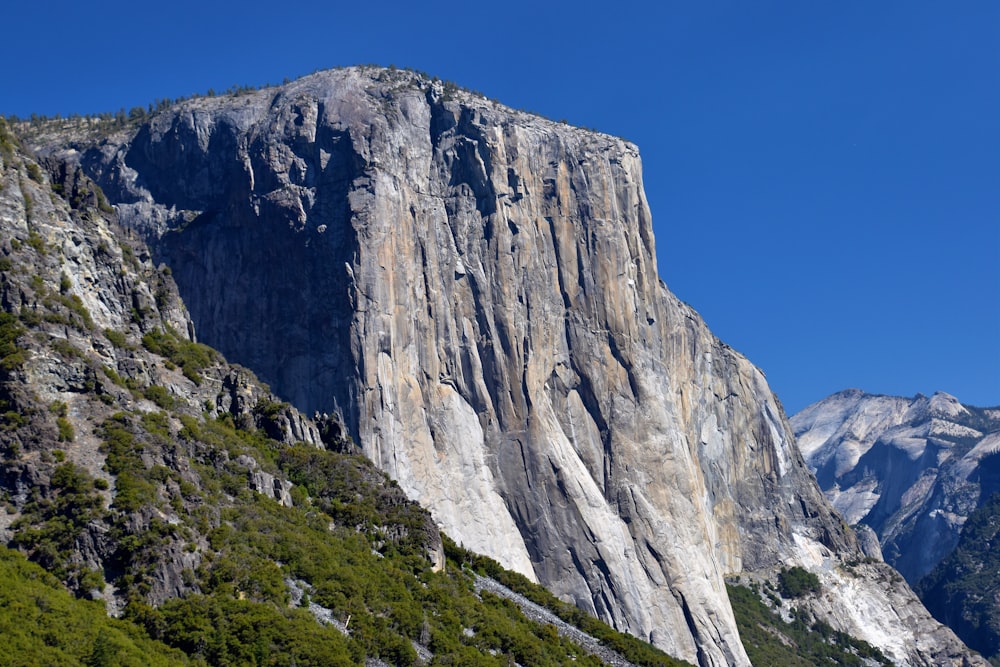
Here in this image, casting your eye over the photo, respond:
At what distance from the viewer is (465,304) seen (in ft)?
383

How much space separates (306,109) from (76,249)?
160ft

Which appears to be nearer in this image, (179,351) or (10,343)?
(10,343)

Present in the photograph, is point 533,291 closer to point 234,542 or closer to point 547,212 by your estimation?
point 547,212

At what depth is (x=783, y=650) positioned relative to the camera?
13388cm

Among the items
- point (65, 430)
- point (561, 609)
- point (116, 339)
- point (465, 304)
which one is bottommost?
point (65, 430)

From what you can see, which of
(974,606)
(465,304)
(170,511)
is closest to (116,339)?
(170,511)

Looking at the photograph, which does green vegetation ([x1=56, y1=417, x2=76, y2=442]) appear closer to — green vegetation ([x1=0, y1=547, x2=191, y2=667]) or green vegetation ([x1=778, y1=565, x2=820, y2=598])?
green vegetation ([x1=0, y1=547, x2=191, y2=667])

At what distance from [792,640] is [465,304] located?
1945 inches

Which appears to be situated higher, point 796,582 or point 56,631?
point 796,582

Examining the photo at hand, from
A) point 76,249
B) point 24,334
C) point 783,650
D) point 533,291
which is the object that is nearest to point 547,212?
point 533,291

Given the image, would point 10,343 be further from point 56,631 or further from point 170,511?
point 56,631

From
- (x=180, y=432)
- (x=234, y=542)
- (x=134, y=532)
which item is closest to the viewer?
(x=134, y=532)

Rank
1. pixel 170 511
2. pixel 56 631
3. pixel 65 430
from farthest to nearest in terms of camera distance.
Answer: pixel 65 430 → pixel 170 511 → pixel 56 631

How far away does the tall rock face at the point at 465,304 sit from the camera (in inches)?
4321
